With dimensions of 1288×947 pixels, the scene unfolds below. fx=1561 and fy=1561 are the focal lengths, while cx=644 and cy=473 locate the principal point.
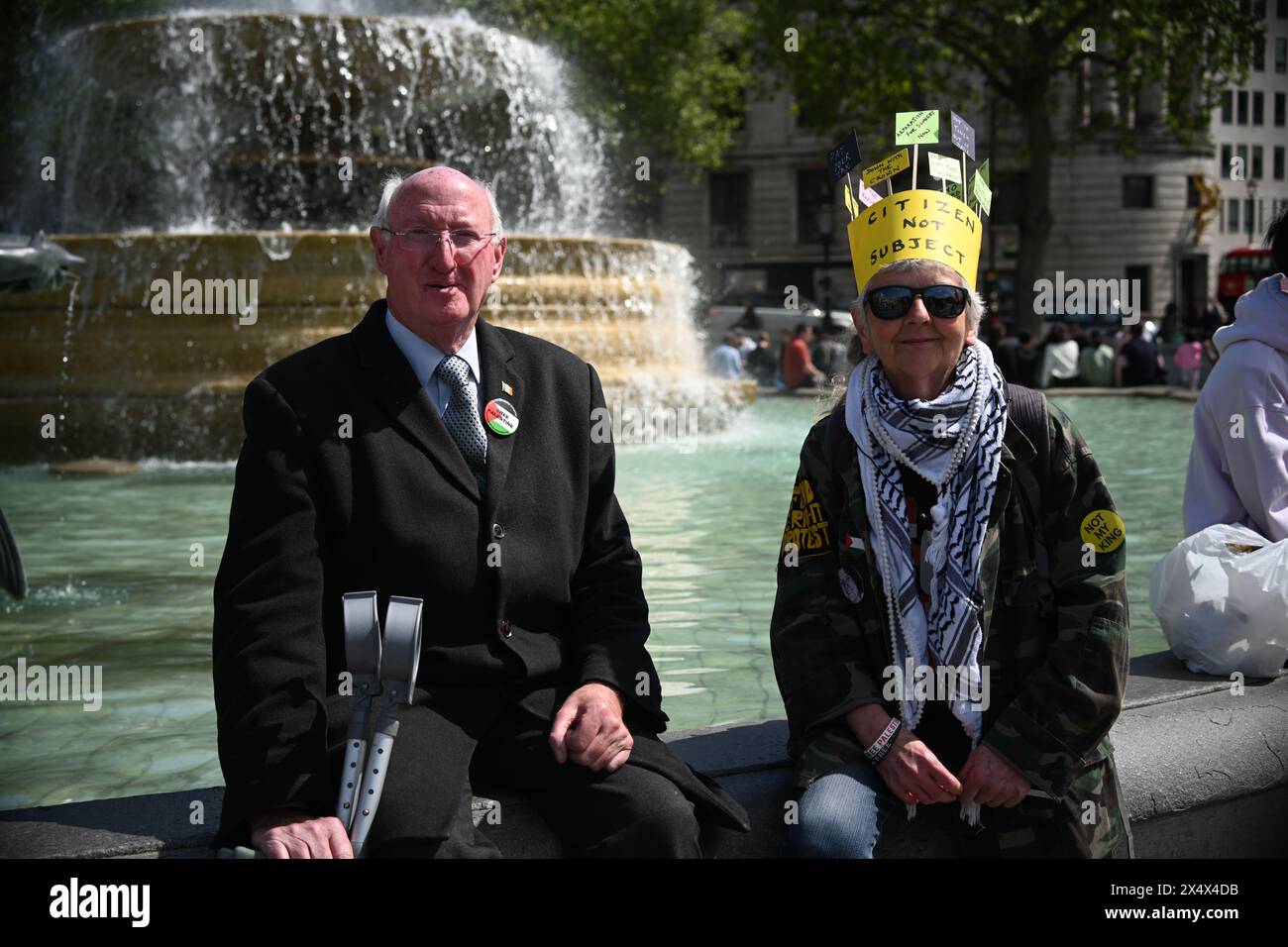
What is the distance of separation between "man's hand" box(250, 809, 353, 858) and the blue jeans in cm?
84

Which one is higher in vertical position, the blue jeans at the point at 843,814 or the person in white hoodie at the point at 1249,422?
the person in white hoodie at the point at 1249,422

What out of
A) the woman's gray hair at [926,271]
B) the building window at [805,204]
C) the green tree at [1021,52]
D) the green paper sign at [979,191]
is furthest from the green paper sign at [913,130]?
the building window at [805,204]

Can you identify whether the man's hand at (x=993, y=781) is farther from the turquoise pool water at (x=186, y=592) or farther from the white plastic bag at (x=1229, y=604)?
the white plastic bag at (x=1229, y=604)

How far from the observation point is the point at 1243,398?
13.2 feet

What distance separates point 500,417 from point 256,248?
9316 millimetres

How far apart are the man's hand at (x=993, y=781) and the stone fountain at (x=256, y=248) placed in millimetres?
9333

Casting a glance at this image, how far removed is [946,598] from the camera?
2980 millimetres

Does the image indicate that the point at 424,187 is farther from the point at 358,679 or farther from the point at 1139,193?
the point at 1139,193

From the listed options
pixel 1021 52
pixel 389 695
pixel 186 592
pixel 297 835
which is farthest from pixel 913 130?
pixel 1021 52

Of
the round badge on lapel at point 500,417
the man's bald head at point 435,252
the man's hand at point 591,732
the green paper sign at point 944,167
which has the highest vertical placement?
the green paper sign at point 944,167

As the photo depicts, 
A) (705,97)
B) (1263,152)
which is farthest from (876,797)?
(1263,152)

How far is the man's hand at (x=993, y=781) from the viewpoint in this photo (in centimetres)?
289

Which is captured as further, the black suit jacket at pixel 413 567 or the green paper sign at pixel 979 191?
the green paper sign at pixel 979 191

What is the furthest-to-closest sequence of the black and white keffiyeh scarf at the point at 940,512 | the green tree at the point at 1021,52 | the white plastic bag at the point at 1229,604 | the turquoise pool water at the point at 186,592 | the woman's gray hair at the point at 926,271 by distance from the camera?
the green tree at the point at 1021,52 < the turquoise pool water at the point at 186,592 < the white plastic bag at the point at 1229,604 < the woman's gray hair at the point at 926,271 < the black and white keffiyeh scarf at the point at 940,512
